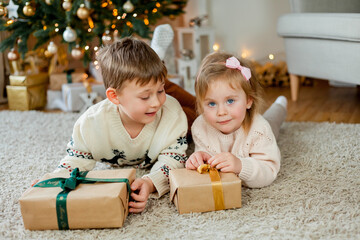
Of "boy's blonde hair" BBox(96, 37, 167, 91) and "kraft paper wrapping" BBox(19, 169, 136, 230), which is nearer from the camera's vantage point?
"kraft paper wrapping" BBox(19, 169, 136, 230)

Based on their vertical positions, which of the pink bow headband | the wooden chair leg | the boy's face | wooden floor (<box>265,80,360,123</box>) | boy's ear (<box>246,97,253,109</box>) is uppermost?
the pink bow headband

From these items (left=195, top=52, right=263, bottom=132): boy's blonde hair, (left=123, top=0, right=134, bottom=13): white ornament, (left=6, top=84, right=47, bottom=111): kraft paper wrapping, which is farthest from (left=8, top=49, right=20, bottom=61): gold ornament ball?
(left=195, top=52, right=263, bottom=132): boy's blonde hair

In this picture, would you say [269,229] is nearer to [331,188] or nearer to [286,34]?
[331,188]

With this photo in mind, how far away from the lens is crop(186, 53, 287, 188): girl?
1.13 metres

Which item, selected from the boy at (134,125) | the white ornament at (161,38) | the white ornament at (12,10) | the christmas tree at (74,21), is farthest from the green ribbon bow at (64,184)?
the white ornament at (12,10)

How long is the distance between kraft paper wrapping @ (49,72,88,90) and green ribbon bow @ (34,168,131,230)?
1.54 metres

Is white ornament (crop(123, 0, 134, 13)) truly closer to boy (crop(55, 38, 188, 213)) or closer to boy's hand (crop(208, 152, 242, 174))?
boy (crop(55, 38, 188, 213))

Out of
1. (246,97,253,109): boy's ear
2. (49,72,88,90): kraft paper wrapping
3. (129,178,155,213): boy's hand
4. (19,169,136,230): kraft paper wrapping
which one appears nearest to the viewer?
(19,169,136,230): kraft paper wrapping

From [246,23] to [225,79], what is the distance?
2.05 meters

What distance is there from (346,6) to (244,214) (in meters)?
1.75

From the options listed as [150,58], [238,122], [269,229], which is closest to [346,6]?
[238,122]

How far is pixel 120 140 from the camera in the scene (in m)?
1.23

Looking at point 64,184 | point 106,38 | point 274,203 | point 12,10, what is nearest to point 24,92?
point 12,10

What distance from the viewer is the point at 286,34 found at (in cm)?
223
